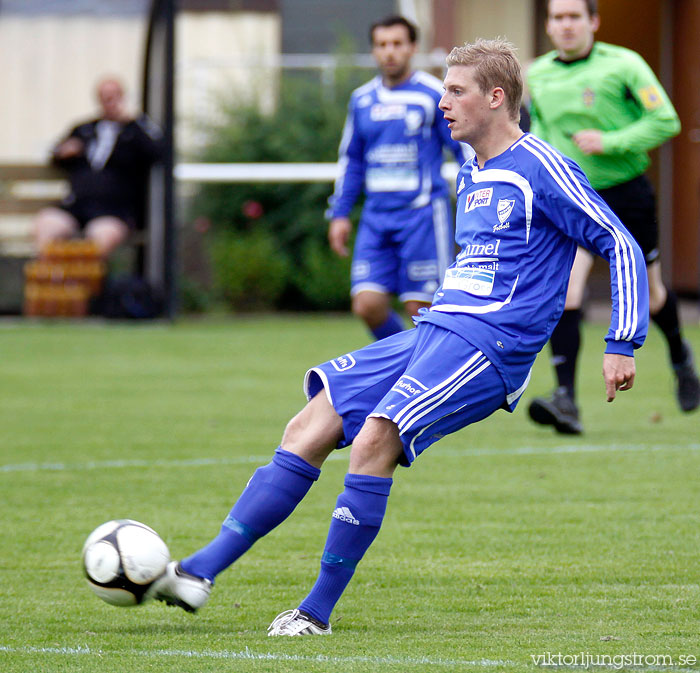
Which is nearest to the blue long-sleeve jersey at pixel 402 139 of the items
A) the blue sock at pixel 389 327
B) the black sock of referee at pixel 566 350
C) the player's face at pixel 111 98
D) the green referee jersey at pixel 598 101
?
the blue sock at pixel 389 327

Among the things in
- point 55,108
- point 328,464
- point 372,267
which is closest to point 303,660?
point 328,464

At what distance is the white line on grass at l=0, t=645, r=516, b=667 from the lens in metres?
3.21

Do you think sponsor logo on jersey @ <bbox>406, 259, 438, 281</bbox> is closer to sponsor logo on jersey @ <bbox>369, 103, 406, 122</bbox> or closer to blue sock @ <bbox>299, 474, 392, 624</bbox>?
sponsor logo on jersey @ <bbox>369, 103, 406, 122</bbox>

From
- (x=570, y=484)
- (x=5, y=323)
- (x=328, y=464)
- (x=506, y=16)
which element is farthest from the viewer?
(x=506, y=16)

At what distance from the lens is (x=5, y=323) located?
46.2 feet

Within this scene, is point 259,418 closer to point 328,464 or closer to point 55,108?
point 328,464

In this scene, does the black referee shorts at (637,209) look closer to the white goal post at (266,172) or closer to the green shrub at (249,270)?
the white goal post at (266,172)

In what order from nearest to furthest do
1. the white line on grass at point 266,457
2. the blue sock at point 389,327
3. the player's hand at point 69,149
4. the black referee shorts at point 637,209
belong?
the white line on grass at point 266,457 → the black referee shorts at point 637,209 → the blue sock at point 389,327 → the player's hand at point 69,149

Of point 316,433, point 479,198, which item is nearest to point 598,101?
point 479,198

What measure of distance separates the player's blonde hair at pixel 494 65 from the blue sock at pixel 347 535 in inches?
44.1

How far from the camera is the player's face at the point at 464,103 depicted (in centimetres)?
372

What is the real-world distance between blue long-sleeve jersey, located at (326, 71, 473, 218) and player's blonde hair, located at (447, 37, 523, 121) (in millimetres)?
4186

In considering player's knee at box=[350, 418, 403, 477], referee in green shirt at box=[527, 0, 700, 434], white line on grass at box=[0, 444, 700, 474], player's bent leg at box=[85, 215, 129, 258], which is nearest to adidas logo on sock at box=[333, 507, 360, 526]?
player's knee at box=[350, 418, 403, 477]

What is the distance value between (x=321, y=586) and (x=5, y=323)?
11.1m
